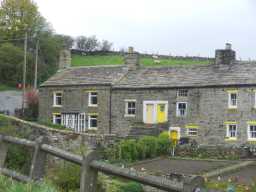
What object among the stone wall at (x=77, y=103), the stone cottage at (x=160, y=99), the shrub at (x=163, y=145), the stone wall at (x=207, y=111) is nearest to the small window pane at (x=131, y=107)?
the stone cottage at (x=160, y=99)

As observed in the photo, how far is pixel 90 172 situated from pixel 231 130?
3501 centimetres

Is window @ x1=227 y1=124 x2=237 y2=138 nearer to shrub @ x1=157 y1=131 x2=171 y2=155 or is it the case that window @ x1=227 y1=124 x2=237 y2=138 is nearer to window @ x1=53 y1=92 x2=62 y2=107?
shrub @ x1=157 y1=131 x2=171 y2=155

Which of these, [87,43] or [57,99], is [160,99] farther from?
[87,43]

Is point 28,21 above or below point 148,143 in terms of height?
above

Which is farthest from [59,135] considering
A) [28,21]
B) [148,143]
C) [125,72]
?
[28,21]

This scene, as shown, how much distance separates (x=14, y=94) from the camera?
6681 centimetres

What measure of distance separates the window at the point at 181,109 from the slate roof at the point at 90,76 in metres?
6.68

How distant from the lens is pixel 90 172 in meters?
7.37

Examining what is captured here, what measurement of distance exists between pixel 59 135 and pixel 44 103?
2192 cm

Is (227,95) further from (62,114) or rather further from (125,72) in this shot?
(62,114)

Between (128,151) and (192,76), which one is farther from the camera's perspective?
(192,76)

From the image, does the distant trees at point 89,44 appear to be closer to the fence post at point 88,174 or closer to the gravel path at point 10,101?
the gravel path at point 10,101

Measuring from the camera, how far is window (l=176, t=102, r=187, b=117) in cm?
4347

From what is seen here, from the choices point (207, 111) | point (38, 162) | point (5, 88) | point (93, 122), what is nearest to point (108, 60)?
point (5, 88)
